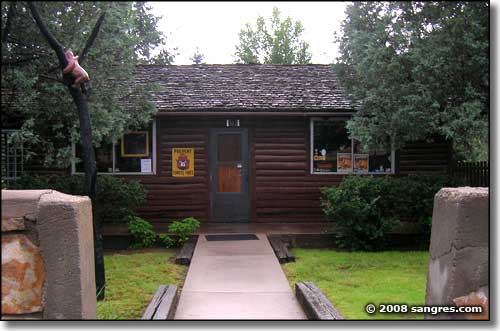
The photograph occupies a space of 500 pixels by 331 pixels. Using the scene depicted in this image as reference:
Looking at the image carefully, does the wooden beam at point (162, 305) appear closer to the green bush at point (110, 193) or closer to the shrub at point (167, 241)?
the shrub at point (167, 241)

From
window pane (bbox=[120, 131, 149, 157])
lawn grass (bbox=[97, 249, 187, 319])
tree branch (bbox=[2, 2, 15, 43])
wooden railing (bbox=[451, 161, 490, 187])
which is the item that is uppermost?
tree branch (bbox=[2, 2, 15, 43])

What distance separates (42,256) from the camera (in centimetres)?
337

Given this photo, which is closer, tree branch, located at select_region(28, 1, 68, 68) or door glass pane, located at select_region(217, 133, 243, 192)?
tree branch, located at select_region(28, 1, 68, 68)

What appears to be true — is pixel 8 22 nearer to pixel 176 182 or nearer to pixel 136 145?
pixel 136 145

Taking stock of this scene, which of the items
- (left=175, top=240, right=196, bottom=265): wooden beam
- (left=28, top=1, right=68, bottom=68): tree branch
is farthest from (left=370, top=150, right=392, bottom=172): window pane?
(left=28, top=1, right=68, bottom=68): tree branch

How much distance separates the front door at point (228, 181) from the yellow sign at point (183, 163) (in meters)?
0.47

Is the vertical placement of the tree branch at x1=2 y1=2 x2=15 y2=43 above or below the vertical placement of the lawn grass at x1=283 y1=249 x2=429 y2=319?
above

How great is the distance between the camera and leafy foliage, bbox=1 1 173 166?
12.2 ft

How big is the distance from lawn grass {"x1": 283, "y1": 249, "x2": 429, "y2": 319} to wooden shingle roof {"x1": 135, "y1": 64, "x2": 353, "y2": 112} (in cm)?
312

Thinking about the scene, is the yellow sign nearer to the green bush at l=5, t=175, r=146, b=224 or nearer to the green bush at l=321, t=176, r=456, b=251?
the green bush at l=5, t=175, r=146, b=224

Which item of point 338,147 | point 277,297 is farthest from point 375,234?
point 277,297

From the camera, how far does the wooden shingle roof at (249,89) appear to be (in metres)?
10.2

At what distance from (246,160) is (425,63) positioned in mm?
5932

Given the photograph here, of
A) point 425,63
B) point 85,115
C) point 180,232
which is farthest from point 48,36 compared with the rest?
point 180,232
